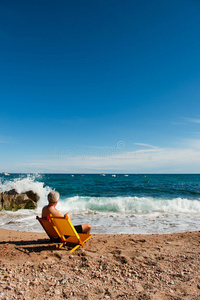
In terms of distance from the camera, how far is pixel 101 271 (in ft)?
13.8

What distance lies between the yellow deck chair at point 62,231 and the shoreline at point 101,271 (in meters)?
0.20

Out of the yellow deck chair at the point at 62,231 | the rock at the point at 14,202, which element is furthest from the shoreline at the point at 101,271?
the rock at the point at 14,202

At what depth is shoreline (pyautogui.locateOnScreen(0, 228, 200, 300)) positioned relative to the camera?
3.45 metres

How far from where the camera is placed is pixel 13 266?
4344 millimetres

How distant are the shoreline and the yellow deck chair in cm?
20

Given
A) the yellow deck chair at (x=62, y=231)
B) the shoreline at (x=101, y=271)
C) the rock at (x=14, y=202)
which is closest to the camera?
the shoreline at (x=101, y=271)

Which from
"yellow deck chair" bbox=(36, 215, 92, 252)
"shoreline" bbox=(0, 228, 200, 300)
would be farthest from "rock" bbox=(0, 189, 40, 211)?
"yellow deck chair" bbox=(36, 215, 92, 252)

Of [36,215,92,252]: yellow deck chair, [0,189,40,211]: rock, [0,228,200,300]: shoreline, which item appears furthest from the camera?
[0,189,40,211]: rock

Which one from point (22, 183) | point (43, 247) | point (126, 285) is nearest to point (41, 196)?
point (22, 183)

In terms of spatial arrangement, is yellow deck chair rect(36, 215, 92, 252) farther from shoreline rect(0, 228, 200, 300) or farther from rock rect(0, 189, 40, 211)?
rock rect(0, 189, 40, 211)

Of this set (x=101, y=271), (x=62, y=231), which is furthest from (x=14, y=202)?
(x=101, y=271)

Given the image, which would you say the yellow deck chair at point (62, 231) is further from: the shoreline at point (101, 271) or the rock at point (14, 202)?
the rock at point (14, 202)

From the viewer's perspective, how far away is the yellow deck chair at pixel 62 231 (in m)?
5.07

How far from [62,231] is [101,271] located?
5.15 feet
